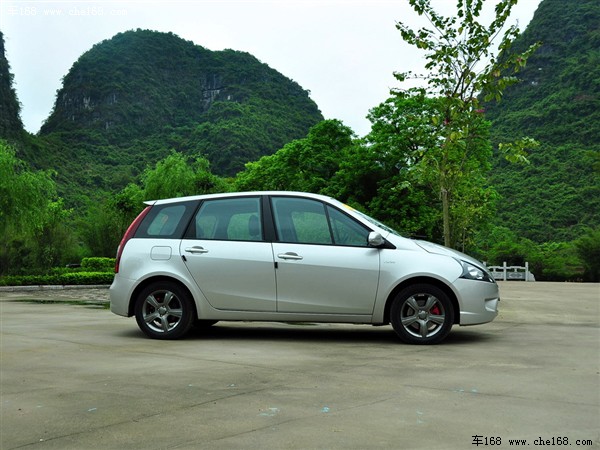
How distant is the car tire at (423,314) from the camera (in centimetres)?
866

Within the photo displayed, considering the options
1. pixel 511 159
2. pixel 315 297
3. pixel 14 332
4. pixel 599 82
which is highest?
pixel 599 82

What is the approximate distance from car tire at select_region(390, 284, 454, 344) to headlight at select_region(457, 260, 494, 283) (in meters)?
0.36

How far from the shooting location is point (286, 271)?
8914 millimetres

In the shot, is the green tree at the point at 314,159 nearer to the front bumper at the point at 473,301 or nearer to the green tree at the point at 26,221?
the green tree at the point at 26,221

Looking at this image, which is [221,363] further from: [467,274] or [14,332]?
[14,332]

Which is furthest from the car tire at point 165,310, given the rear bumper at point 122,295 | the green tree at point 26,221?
the green tree at point 26,221

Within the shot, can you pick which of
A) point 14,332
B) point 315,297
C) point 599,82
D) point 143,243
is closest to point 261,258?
point 315,297

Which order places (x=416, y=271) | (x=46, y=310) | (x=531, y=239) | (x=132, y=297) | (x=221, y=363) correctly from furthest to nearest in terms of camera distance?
(x=531, y=239)
(x=46, y=310)
(x=132, y=297)
(x=416, y=271)
(x=221, y=363)

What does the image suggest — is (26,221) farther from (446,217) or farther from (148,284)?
(148,284)

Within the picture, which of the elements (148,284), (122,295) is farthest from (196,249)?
(122,295)

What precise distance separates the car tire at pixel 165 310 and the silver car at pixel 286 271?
1 cm

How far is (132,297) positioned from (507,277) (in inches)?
1508

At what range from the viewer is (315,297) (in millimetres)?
8852

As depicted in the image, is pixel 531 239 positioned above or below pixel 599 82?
below
